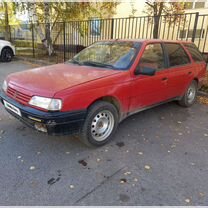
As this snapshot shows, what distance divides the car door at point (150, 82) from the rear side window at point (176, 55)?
22 cm

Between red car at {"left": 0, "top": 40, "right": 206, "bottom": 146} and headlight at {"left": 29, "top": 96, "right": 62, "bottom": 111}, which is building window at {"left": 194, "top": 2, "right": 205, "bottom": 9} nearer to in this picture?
red car at {"left": 0, "top": 40, "right": 206, "bottom": 146}

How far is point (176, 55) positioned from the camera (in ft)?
13.9

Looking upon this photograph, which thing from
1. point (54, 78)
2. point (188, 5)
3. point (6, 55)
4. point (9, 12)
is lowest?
point (6, 55)

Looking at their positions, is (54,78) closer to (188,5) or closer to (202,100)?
(202,100)

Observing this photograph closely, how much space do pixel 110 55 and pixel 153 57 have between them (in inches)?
31.4

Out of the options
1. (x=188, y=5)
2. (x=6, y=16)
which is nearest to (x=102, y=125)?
(x=188, y=5)

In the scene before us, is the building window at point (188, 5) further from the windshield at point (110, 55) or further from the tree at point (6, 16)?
the tree at point (6, 16)

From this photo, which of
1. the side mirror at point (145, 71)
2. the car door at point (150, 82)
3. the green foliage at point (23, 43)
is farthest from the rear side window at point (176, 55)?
the green foliage at point (23, 43)

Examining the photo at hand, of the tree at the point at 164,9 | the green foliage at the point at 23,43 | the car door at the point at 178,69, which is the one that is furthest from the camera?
the green foliage at the point at 23,43

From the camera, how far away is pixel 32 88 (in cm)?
269

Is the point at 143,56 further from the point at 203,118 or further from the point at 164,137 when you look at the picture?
the point at 203,118

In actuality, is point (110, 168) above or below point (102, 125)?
below

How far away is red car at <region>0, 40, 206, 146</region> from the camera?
8.51ft

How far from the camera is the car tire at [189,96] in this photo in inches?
189
